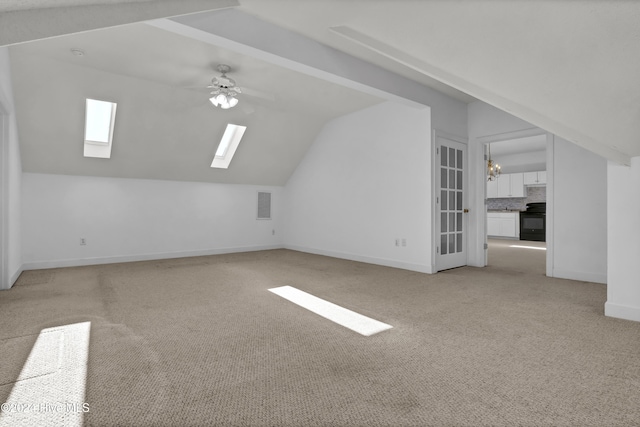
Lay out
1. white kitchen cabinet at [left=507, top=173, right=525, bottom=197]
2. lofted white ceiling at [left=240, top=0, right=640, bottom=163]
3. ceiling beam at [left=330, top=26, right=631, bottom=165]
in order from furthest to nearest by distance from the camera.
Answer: white kitchen cabinet at [left=507, top=173, right=525, bottom=197], ceiling beam at [left=330, top=26, right=631, bottom=165], lofted white ceiling at [left=240, top=0, right=640, bottom=163]

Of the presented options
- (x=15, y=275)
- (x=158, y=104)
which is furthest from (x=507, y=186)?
(x=15, y=275)

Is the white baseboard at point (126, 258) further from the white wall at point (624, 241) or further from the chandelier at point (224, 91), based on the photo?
the white wall at point (624, 241)

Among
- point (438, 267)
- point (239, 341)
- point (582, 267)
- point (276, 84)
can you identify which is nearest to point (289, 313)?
point (239, 341)

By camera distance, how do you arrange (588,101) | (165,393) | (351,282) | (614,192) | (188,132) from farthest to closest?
(188,132), (351,282), (614,192), (165,393), (588,101)

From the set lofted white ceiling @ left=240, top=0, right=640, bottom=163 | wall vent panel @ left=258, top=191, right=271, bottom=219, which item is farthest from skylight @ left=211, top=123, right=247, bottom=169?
lofted white ceiling @ left=240, top=0, right=640, bottom=163

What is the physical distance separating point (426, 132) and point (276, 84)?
7.32 ft

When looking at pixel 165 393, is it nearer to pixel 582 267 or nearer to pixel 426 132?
pixel 426 132

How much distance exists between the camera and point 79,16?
0.80 m

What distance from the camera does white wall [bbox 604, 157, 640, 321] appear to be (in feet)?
8.42

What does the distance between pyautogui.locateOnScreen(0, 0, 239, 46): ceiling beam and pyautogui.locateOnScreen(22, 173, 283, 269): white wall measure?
216 inches

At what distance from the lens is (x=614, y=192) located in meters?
2.67

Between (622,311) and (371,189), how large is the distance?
344 centimetres

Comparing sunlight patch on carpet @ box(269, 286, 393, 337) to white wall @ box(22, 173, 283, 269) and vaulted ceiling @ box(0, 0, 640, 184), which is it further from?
white wall @ box(22, 173, 283, 269)

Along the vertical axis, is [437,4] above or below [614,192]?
above
